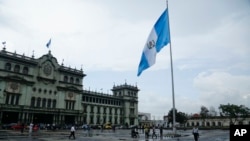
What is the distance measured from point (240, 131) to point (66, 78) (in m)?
62.1

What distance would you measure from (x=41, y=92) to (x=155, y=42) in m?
44.2

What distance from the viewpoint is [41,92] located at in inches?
2218

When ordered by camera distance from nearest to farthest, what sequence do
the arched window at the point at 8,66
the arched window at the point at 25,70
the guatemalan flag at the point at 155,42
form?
the guatemalan flag at the point at 155,42 → the arched window at the point at 8,66 → the arched window at the point at 25,70

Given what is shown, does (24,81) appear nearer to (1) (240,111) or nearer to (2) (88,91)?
(2) (88,91)

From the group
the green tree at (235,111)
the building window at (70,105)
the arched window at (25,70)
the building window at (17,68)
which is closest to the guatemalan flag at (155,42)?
the building window at (17,68)

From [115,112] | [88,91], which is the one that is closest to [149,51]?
[88,91]

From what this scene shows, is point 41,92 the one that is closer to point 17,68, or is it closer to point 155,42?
point 17,68

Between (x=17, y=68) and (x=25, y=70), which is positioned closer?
(x=17, y=68)

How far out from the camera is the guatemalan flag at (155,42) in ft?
64.5

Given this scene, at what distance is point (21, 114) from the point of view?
50.9m

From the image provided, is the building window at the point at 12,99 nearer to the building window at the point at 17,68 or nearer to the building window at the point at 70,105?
the building window at the point at 17,68

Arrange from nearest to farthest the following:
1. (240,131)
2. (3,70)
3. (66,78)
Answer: (240,131)
(3,70)
(66,78)

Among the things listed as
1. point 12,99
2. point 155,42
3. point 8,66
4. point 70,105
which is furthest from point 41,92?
point 155,42

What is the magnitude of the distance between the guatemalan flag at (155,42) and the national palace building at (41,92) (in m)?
40.0
